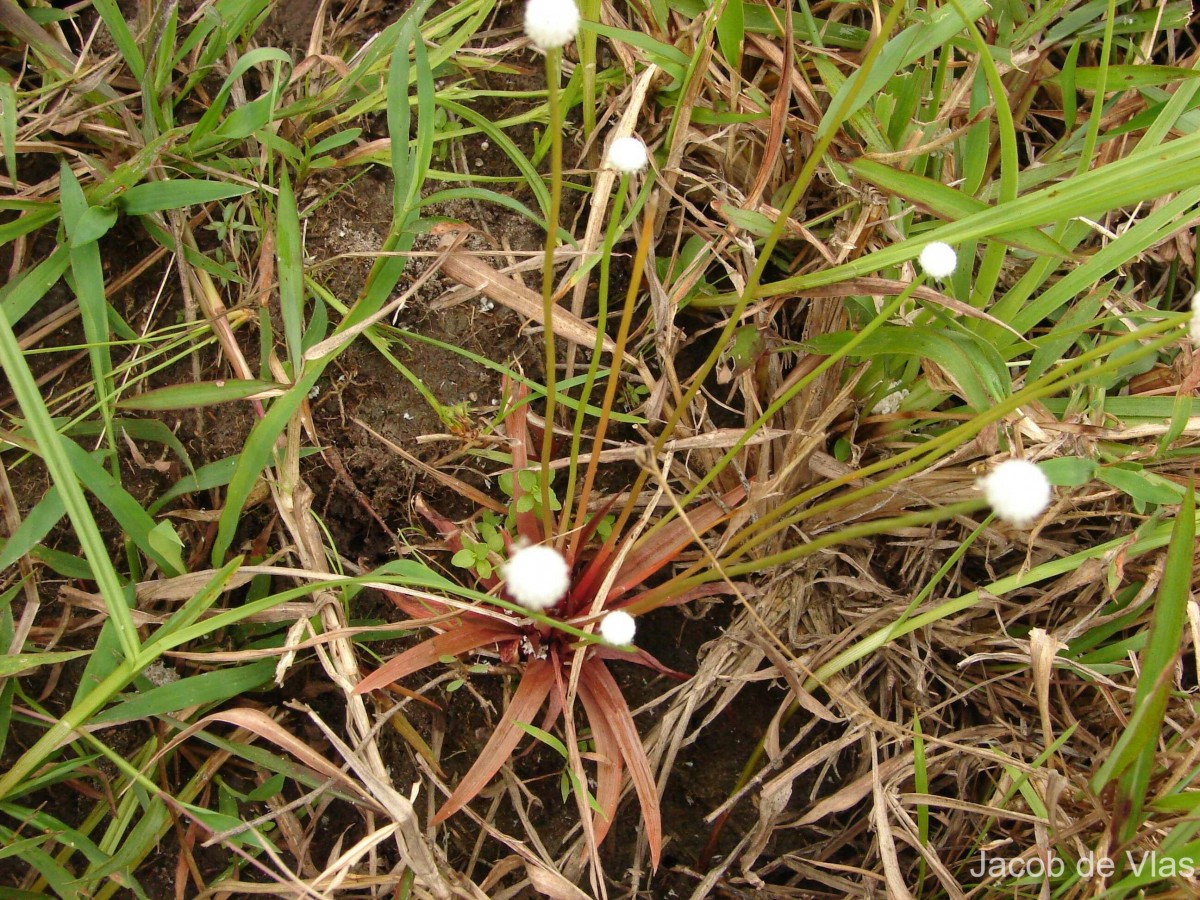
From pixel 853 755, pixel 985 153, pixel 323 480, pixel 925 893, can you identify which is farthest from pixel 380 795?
pixel 985 153

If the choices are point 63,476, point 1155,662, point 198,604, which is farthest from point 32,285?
point 1155,662

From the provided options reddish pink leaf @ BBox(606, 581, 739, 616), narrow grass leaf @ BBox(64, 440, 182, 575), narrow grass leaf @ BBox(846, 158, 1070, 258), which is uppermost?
narrow grass leaf @ BBox(846, 158, 1070, 258)

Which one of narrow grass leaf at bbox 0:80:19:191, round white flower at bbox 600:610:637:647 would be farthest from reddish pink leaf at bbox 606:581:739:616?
narrow grass leaf at bbox 0:80:19:191

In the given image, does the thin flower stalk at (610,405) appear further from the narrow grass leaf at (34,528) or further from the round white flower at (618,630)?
the narrow grass leaf at (34,528)

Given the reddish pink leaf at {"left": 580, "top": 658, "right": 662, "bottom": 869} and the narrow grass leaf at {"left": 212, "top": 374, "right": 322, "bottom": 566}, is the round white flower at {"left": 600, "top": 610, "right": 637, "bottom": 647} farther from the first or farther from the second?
the narrow grass leaf at {"left": 212, "top": 374, "right": 322, "bottom": 566}

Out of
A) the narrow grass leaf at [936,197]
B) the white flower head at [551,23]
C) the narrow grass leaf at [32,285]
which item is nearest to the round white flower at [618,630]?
the white flower head at [551,23]

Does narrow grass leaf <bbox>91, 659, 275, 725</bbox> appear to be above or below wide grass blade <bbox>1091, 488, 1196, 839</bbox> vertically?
below
